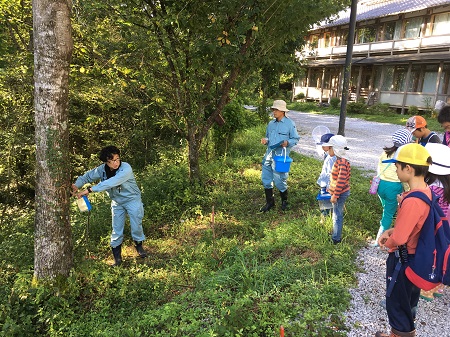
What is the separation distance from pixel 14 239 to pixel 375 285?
471 centimetres

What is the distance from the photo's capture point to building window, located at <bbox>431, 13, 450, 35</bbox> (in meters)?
18.7

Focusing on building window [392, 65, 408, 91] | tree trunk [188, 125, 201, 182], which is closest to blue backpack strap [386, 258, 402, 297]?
tree trunk [188, 125, 201, 182]

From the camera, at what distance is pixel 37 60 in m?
3.14

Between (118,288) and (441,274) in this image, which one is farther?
(118,288)

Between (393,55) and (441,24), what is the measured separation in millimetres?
3021

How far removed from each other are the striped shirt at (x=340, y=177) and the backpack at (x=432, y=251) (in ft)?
4.91

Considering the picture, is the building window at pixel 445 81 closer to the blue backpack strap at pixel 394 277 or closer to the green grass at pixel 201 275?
the green grass at pixel 201 275

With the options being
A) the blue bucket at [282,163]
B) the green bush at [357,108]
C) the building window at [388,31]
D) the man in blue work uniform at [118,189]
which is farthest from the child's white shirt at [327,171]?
the building window at [388,31]

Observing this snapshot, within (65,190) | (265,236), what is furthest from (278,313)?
(65,190)

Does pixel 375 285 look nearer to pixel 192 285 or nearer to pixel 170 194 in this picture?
pixel 192 285

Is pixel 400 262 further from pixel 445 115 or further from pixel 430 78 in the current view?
pixel 430 78

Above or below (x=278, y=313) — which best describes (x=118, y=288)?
below

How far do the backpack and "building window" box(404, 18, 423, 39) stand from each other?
2269cm

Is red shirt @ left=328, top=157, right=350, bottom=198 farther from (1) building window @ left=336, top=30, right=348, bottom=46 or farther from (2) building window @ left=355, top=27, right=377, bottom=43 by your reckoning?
(1) building window @ left=336, top=30, right=348, bottom=46
